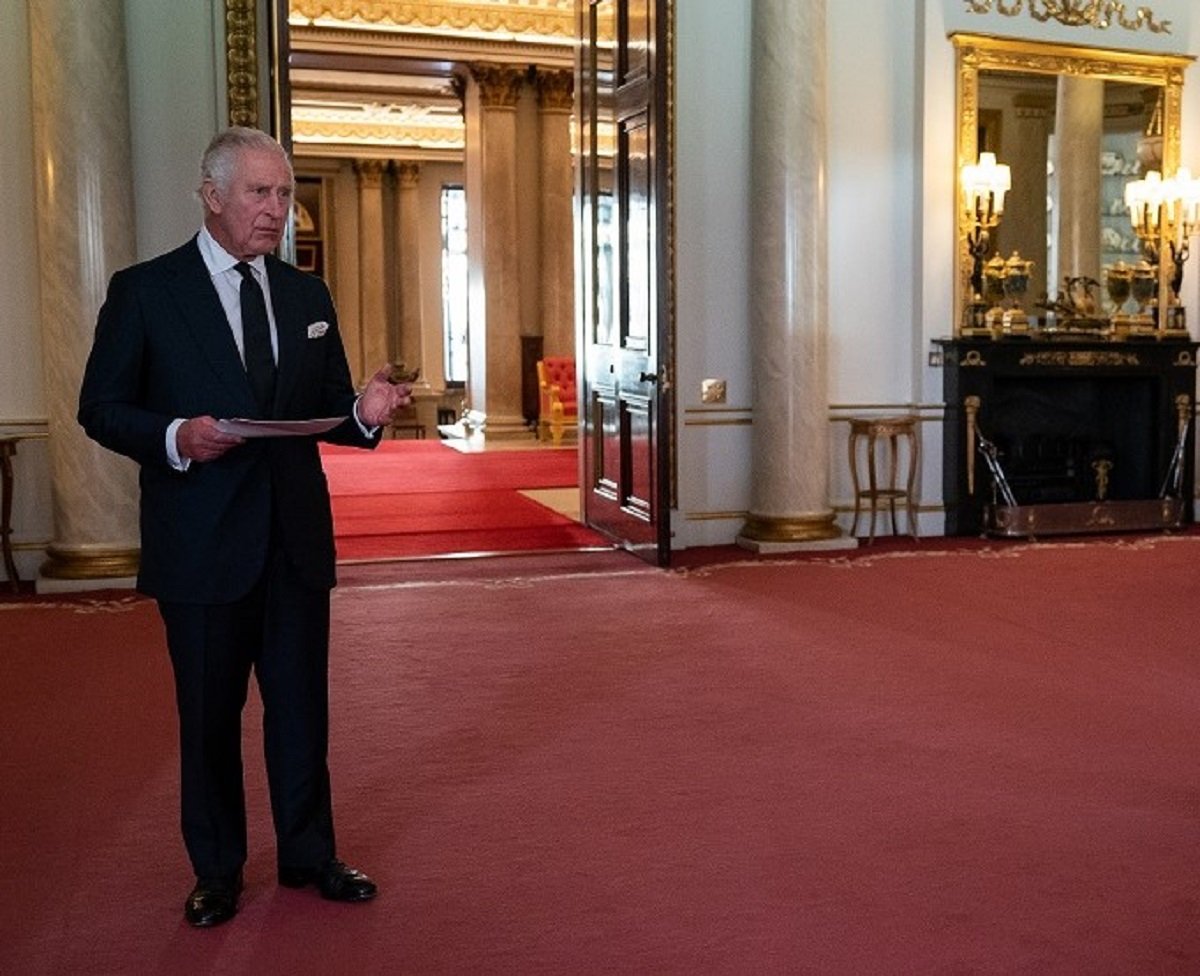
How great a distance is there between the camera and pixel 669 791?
365cm

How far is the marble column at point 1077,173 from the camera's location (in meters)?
8.45

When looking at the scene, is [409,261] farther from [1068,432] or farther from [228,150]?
[228,150]

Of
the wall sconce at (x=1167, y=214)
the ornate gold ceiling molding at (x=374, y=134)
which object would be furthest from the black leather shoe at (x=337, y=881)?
the ornate gold ceiling molding at (x=374, y=134)

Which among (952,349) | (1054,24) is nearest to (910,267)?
(952,349)

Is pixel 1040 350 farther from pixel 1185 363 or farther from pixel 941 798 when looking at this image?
pixel 941 798

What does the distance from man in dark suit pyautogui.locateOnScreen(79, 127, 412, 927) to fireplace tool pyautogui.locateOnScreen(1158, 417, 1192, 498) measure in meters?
7.00

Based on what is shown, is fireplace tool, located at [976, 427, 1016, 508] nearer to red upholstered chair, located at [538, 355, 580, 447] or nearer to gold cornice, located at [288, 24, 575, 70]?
red upholstered chair, located at [538, 355, 580, 447]

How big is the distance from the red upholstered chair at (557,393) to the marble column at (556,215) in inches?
18.1

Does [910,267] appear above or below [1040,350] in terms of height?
above

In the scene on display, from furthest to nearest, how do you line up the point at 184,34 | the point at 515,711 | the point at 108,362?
the point at 184,34 → the point at 515,711 → the point at 108,362

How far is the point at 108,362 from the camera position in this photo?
2689 mm

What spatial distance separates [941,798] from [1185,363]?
598 cm

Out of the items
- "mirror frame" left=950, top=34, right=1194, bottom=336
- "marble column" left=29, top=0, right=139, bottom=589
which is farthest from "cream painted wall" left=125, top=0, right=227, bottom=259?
"mirror frame" left=950, top=34, right=1194, bottom=336

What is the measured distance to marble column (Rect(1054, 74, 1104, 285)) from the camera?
8.45 meters
